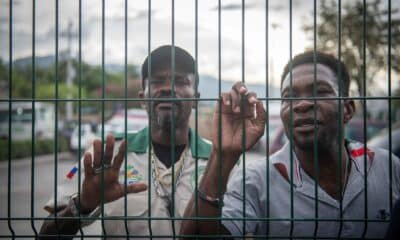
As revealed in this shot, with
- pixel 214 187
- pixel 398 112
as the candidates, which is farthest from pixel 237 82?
pixel 398 112

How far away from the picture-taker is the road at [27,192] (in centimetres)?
261

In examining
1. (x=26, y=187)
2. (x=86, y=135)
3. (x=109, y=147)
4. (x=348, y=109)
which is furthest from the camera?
(x=26, y=187)

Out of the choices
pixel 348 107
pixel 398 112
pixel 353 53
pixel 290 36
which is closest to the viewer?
pixel 290 36

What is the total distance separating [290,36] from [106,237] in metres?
1.13

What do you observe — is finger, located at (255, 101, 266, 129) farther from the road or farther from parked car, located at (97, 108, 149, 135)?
the road

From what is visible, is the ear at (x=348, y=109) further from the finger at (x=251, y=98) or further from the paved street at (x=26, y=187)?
the paved street at (x=26, y=187)

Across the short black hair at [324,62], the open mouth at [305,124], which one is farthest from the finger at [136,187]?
the short black hair at [324,62]

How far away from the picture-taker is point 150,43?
2.35 metres

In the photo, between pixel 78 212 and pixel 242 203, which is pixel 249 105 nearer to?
pixel 242 203

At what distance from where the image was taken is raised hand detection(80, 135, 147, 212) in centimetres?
246

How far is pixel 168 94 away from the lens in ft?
9.16

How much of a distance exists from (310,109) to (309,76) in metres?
0.20

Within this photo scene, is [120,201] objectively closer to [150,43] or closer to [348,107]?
[150,43]

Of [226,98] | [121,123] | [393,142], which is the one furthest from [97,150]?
[393,142]
